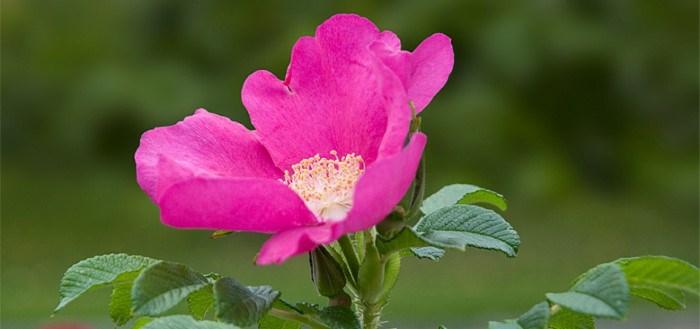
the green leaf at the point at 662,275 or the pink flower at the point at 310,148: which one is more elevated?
the pink flower at the point at 310,148

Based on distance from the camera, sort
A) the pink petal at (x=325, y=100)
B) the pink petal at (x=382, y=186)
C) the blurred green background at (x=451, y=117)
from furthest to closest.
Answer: the blurred green background at (x=451, y=117)
the pink petal at (x=325, y=100)
the pink petal at (x=382, y=186)

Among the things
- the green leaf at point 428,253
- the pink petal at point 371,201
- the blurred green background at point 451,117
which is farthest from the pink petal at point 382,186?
the blurred green background at point 451,117

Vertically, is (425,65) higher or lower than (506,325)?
higher

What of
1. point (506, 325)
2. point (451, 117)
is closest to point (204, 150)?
point (506, 325)

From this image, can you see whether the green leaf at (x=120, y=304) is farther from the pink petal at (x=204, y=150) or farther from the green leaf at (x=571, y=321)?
the green leaf at (x=571, y=321)

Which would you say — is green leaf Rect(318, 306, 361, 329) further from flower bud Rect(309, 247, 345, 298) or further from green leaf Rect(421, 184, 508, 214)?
green leaf Rect(421, 184, 508, 214)

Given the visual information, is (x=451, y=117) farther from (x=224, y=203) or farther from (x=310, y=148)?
(x=224, y=203)

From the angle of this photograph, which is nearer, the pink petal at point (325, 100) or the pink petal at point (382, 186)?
the pink petal at point (382, 186)
